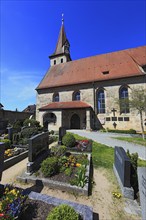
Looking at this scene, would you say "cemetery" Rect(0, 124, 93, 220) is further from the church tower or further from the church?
the church tower

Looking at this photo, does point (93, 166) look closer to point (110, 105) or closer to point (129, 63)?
point (110, 105)

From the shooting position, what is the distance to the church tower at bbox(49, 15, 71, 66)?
28.9 meters

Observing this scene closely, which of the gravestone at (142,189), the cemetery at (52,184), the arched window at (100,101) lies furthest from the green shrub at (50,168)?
the arched window at (100,101)

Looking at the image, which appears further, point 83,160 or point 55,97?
point 55,97

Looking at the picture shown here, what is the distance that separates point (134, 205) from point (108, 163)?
289 centimetres

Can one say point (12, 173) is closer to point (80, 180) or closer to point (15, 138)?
point (80, 180)

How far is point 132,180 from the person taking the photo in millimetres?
4203

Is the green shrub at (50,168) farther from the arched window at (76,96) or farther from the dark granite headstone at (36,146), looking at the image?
the arched window at (76,96)

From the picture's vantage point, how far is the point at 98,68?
21.9m

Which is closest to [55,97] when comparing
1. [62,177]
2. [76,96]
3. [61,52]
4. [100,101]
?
[76,96]

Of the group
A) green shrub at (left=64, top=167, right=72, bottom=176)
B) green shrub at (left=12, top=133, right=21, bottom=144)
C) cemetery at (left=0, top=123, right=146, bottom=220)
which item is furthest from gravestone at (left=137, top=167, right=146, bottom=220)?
green shrub at (left=12, top=133, right=21, bottom=144)

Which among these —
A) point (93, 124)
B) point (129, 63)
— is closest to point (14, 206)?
point (93, 124)

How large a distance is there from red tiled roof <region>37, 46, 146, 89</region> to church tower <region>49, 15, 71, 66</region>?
9.92ft

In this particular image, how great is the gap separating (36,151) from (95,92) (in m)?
16.0
